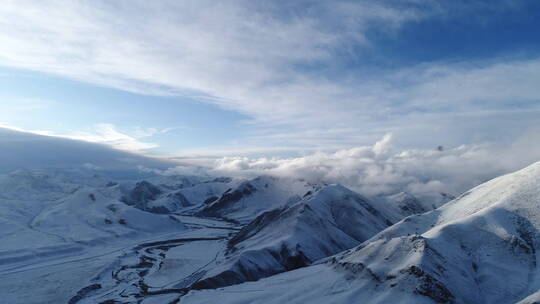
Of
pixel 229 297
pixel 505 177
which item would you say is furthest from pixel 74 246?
pixel 505 177

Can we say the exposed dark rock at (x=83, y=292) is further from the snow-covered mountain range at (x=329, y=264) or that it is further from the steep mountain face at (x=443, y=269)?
the steep mountain face at (x=443, y=269)

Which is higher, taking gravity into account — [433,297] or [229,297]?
[433,297]

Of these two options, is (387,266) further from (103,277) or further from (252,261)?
(103,277)

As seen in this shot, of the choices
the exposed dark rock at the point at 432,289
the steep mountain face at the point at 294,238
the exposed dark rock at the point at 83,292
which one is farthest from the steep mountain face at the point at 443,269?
the exposed dark rock at the point at 83,292

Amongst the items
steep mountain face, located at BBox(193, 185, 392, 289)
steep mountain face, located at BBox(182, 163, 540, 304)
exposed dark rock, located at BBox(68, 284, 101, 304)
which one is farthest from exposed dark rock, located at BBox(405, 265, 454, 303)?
exposed dark rock, located at BBox(68, 284, 101, 304)

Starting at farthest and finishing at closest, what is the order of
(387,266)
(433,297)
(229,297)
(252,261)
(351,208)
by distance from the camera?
(351,208)
(252,261)
(229,297)
(387,266)
(433,297)

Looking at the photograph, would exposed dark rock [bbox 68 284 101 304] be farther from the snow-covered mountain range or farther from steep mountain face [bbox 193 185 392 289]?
steep mountain face [bbox 193 185 392 289]
